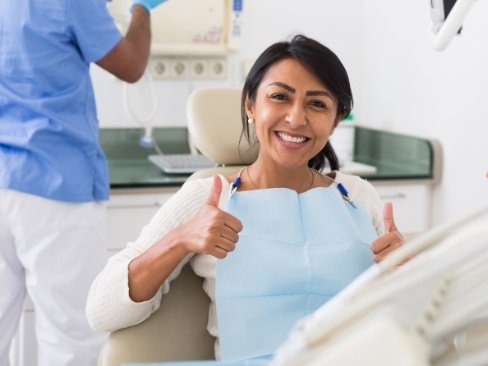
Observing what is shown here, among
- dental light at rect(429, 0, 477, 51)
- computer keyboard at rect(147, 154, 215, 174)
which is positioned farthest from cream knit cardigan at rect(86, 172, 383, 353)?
computer keyboard at rect(147, 154, 215, 174)

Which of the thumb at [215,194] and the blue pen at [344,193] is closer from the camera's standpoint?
the thumb at [215,194]

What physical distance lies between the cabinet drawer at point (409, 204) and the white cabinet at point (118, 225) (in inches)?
29.6

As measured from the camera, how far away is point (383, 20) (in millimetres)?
3020

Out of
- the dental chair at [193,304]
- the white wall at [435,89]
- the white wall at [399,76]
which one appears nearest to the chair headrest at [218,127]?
the dental chair at [193,304]

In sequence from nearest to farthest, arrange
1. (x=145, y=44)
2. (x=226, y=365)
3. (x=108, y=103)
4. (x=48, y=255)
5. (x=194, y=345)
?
(x=226, y=365), (x=194, y=345), (x=48, y=255), (x=145, y=44), (x=108, y=103)

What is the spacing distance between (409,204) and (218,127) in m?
1.16

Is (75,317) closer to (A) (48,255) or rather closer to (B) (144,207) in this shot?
(A) (48,255)

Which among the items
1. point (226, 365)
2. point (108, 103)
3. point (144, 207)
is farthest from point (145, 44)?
point (226, 365)

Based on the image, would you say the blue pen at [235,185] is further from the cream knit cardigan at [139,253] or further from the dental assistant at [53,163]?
the dental assistant at [53,163]

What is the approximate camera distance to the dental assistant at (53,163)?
2008 millimetres

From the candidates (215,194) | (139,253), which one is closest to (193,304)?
(139,253)

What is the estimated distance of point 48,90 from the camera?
2.05 meters

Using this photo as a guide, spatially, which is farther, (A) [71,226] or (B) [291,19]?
(B) [291,19]

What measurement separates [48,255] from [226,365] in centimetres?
89
